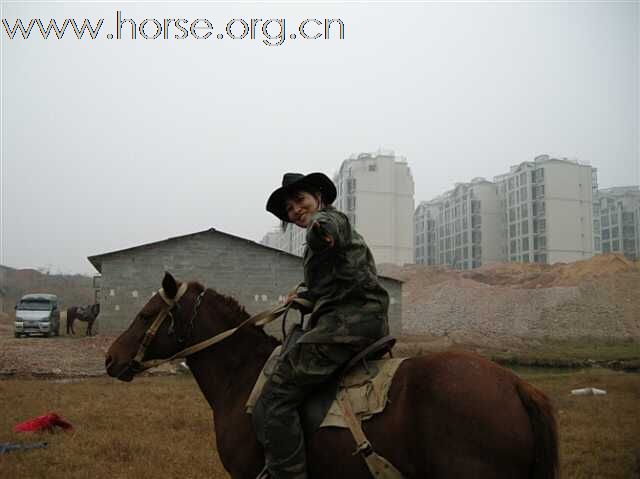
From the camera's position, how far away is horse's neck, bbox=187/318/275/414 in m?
3.68

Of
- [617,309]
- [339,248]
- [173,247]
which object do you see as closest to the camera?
[339,248]

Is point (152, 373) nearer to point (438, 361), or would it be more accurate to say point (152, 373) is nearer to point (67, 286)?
point (438, 361)

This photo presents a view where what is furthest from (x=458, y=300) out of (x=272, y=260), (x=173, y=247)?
(x=173, y=247)

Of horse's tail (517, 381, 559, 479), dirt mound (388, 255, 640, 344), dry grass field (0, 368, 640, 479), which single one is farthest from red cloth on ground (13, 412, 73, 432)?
dirt mound (388, 255, 640, 344)

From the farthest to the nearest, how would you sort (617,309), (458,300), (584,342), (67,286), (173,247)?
(67,286) < (458,300) < (617,309) < (584,342) < (173,247)

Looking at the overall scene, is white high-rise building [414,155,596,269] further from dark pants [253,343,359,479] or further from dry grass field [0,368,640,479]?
dark pants [253,343,359,479]

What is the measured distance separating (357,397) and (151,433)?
5.75m

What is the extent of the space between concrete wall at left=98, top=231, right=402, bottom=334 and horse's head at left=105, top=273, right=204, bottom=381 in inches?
773

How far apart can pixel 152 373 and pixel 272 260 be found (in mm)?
10318

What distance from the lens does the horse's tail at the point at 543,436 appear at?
8.63 feet

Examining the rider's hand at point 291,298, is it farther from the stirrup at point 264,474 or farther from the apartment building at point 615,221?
the apartment building at point 615,221

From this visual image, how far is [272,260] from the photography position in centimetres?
2491

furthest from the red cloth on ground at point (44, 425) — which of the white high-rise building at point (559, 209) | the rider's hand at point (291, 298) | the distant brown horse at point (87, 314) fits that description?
the white high-rise building at point (559, 209)

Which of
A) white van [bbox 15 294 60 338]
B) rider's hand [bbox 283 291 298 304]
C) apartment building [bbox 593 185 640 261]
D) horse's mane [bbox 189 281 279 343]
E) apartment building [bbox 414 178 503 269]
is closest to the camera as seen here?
rider's hand [bbox 283 291 298 304]
